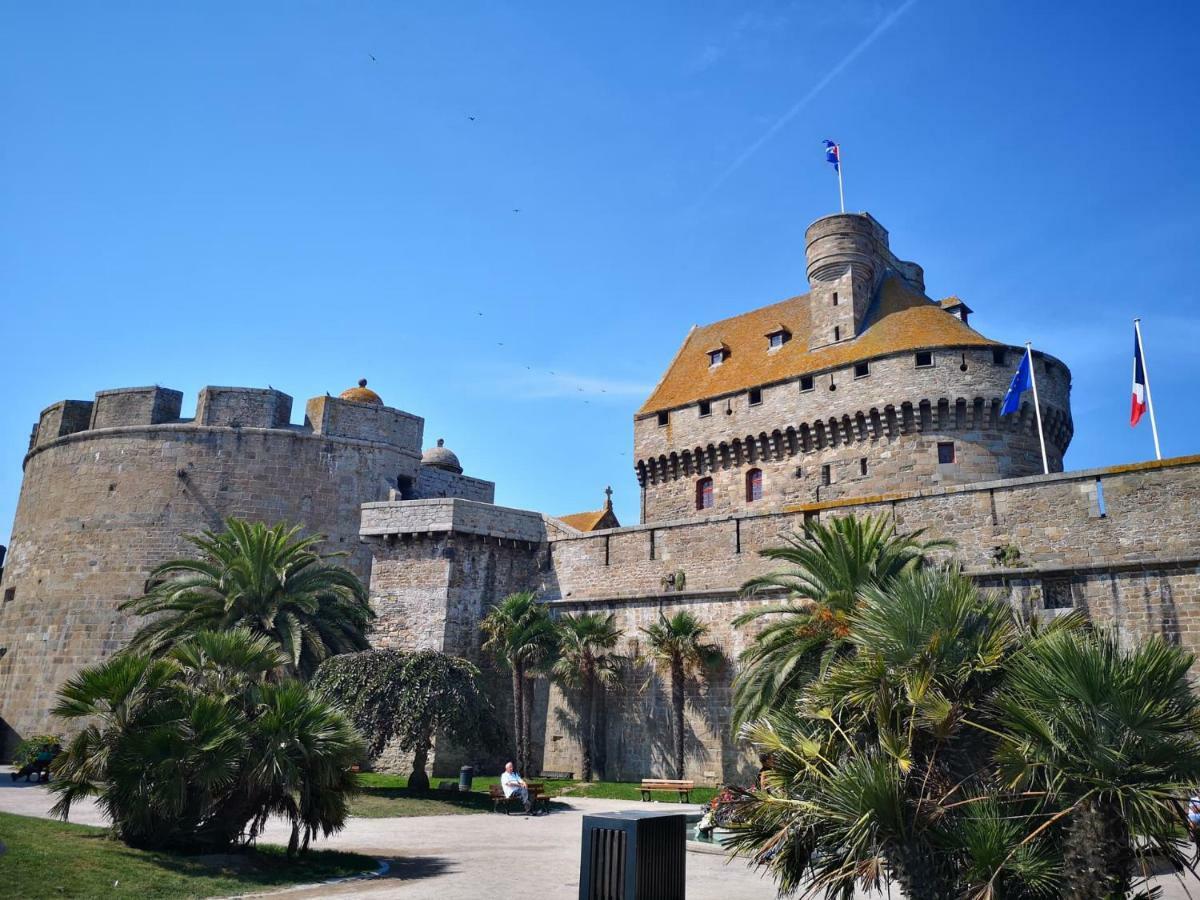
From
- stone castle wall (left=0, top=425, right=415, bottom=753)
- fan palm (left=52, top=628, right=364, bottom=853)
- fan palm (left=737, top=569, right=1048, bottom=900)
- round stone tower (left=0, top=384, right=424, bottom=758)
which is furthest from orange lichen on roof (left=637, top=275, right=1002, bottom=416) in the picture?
fan palm (left=52, top=628, right=364, bottom=853)

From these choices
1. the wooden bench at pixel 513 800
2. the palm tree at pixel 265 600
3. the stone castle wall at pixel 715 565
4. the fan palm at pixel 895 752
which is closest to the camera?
the fan palm at pixel 895 752

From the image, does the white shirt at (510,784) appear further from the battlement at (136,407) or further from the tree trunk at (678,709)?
the battlement at (136,407)

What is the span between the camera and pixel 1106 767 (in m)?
7.23

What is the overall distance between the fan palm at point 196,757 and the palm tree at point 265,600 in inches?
362

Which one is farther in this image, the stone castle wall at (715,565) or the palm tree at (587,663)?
the palm tree at (587,663)

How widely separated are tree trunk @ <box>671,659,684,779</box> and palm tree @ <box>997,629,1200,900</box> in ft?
50.0

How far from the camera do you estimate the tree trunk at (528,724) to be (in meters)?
23.9

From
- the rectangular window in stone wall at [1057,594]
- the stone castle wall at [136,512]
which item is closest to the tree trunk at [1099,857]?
the rectangular window in stone wall at [1057,594]

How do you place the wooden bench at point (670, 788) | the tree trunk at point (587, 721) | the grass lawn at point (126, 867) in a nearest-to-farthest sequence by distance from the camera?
1. the grass lawn at point (126, 867)
2. the wooden bench at point (670, 788)
3. the tree trunk at point (587, 721)

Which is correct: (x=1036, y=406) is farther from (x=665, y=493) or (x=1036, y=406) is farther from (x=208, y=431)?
(x=208, y=431)

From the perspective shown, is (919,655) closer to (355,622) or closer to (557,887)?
(557,887)

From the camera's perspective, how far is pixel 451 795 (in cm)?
2002

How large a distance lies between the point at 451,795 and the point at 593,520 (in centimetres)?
1769

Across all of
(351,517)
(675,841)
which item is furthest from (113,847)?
(351,517)
